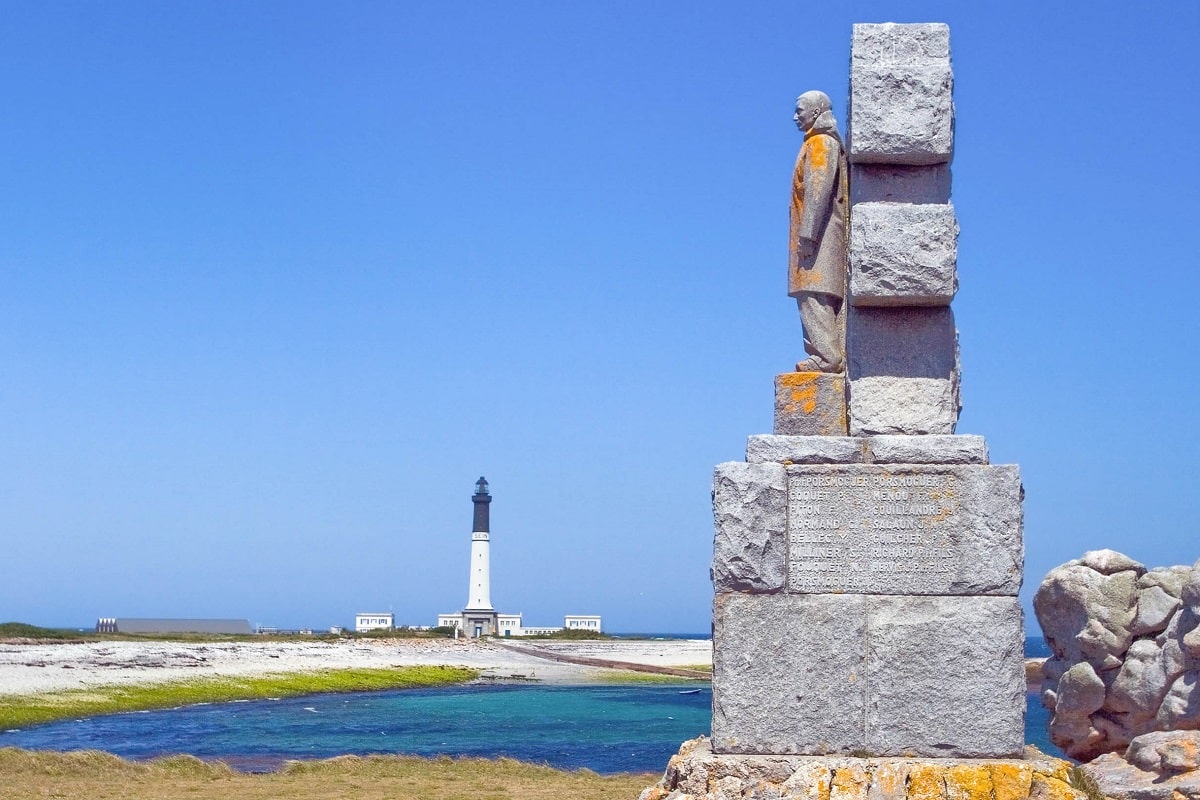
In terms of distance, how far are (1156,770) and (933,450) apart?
8.50 m

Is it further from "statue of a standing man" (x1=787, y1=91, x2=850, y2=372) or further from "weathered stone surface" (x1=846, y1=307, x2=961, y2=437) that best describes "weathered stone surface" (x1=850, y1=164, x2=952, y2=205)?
"weathered stone surface" (x1=846, y1=307, x2=961, y2=437)

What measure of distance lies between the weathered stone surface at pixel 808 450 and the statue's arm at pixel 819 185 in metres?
1.45

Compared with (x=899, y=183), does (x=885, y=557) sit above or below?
below

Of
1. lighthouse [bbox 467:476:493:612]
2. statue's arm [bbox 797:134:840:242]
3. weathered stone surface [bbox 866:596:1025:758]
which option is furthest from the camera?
lighthouse [bbox 467:476:493:612]

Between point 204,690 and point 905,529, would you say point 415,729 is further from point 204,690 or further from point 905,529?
point 905,529

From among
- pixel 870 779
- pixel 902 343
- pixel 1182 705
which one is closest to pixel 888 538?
pixel 902 343

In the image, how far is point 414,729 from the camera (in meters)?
33.1

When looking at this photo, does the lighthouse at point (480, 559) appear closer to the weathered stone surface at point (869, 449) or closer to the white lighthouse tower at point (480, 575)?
the white lighthouse tower at point (480, 575)

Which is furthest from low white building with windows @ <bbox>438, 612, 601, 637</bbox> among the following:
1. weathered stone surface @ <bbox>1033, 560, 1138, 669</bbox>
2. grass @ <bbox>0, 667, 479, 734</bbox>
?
weathered stone surface @ <bbox>1033, 560, 1138, 669</bbox>

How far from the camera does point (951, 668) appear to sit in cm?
738

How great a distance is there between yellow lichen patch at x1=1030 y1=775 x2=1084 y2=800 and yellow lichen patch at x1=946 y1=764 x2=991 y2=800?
253mm

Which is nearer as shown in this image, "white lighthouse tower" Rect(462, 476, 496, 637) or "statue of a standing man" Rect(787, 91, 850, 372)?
"statue of a standing man" Rect(787, 91, 850, 372)

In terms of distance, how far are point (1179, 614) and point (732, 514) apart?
11.3 meters

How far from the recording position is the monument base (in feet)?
23.0
